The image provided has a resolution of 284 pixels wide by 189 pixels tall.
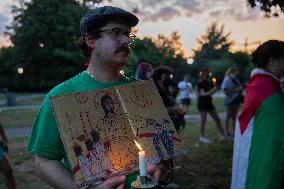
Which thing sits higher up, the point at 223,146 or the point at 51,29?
the point at 51,29

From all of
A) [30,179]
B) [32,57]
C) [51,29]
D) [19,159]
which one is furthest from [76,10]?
[30,179]

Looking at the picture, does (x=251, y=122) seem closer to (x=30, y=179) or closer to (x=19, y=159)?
(x=30, y=179)

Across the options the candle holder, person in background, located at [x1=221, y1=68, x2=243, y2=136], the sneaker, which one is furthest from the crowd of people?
person in background, located at [x1=221, y1=68, x2=243, y2=136]

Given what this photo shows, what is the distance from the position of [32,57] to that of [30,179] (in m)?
29.5

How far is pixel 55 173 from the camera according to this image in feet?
6.70

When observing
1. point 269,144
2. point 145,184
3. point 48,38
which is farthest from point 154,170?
point 48,38

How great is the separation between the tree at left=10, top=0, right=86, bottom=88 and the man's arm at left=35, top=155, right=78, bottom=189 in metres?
25.7

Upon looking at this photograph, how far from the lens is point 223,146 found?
981cm

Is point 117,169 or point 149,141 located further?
point 149,141

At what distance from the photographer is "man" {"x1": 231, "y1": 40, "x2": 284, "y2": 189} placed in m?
3.52

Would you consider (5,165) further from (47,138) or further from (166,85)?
(47,138)

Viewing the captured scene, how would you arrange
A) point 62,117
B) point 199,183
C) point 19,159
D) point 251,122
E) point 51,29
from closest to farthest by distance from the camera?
point 62,117 → point 251,122 → point 199,183 → point 19,159 → point 51,29

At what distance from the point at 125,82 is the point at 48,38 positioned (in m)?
33.3

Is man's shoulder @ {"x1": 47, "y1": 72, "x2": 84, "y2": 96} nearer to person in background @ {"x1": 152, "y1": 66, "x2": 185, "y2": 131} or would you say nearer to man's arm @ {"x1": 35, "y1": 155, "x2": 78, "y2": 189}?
man's arm @ {"x1": 35, "y1": 155, "x2": 78, "y2": 189}
